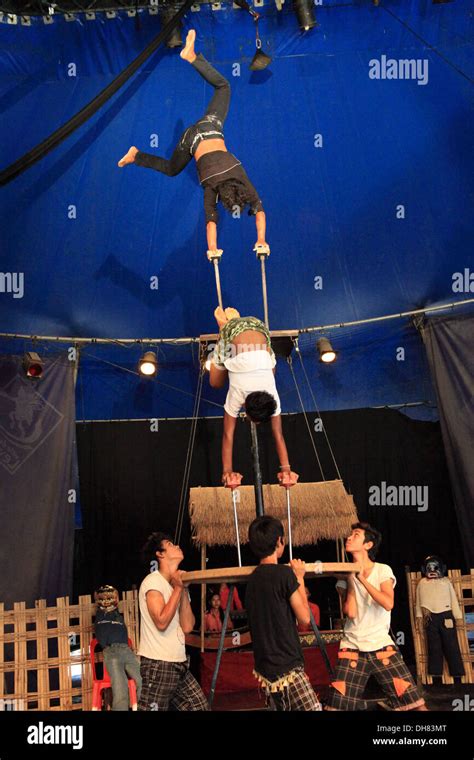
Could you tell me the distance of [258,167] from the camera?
324 inches

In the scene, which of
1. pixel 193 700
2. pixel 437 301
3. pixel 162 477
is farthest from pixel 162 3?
pixel 193 700

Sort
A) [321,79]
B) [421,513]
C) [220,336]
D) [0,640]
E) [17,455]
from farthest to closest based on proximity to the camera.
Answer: [421,513] < [321,79] < [17,455] < [0,640] < [220,336]

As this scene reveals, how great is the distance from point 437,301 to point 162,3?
3543mm

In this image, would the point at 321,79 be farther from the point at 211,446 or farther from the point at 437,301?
the point at 211,446

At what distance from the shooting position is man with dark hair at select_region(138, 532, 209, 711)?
4.95 m

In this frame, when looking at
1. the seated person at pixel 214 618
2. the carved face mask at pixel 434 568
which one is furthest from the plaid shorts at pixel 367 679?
the seated person at pixel 214 618

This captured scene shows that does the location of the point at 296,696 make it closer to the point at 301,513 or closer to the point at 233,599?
the point at 301,513

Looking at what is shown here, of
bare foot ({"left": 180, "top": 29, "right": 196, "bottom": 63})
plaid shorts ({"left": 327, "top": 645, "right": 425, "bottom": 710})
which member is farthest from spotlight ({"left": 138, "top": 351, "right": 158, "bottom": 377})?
plaid shorts ({"left": 327, "top": 645, "right": 425, "bottom": 710})

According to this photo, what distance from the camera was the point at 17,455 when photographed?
757 cm

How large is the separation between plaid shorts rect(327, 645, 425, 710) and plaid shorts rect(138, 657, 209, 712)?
725 millimetres

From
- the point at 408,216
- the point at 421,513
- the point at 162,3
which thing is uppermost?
the point at 162,3

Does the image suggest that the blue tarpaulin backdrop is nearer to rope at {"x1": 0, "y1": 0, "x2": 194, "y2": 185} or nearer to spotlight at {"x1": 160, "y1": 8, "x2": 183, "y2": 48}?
spotlight at {"x1": 160, "y1": 8, "x2": 183, "y2": 48}

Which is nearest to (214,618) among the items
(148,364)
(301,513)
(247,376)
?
(301,513)

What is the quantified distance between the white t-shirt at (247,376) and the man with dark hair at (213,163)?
94 cm
